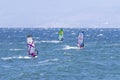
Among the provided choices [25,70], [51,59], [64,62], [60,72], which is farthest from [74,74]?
[51,59]

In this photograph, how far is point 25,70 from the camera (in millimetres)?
76688

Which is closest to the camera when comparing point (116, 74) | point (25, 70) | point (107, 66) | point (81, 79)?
point (81, 79)

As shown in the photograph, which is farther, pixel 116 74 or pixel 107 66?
pixel 107 66

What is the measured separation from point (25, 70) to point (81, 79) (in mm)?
12549

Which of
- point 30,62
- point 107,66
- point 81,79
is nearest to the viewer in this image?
point 81,79

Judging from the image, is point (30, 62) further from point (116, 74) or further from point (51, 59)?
point (116, 74)

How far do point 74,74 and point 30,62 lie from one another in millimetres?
17010

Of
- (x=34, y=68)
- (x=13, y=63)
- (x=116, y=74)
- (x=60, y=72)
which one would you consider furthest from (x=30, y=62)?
(x=116, y=74)

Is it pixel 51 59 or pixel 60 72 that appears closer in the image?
pixel 60 72

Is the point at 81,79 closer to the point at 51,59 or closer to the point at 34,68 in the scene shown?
the point at 34,68

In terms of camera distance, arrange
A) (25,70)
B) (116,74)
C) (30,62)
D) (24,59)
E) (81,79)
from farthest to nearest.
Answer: (24,59), (30,62), (25,70), (116,74), (81,79)

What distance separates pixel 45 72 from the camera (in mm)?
74500

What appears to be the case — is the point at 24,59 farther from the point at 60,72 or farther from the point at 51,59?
the point at 60,72

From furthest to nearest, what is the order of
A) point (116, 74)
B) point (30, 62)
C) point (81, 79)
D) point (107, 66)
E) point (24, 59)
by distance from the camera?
point (24, 59) < point (30, 62) < point (107, 66) < point (116, 74) < point (81, 79)
